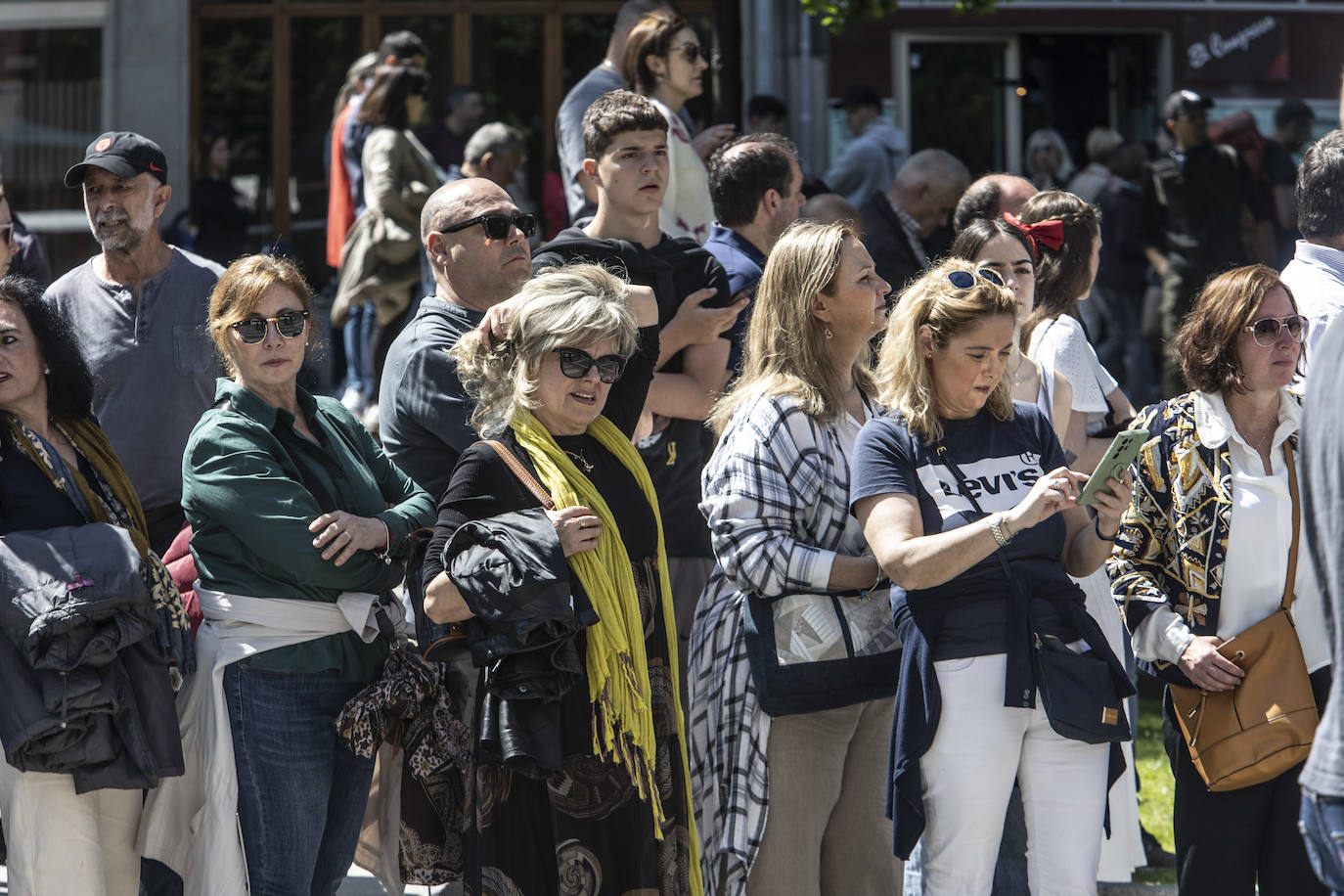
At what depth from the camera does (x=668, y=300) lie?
15.8ft

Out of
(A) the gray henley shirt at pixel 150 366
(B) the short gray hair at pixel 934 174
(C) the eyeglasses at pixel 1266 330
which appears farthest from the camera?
(B) the short gray hair at pixel 934 174

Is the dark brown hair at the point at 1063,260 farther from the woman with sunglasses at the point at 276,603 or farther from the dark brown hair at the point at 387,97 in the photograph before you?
the dark brown hair at the point at 387,97

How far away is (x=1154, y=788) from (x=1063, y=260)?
2.46 meters

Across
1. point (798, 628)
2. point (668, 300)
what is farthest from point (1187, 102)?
point (798, 628)

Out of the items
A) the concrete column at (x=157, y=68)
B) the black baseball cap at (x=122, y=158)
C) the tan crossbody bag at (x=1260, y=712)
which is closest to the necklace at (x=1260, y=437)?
the tan crossbody bag at (x=1260, y=712)

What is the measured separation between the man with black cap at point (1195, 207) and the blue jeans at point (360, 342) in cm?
462

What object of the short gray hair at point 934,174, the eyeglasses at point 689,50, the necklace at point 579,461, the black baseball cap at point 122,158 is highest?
the eyeglasses at point 689,50

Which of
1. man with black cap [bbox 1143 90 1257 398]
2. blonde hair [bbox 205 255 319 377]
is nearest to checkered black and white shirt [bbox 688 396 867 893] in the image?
blonde hair [bbox 205 255 319 377]

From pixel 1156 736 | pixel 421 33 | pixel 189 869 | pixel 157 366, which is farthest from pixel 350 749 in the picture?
pixel 421 33

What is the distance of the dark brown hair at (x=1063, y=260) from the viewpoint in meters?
5.04

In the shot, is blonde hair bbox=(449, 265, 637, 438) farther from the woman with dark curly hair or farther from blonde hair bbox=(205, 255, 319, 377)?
the woman with dark curly hair

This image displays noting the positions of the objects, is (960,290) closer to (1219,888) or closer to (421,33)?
(1219,888)

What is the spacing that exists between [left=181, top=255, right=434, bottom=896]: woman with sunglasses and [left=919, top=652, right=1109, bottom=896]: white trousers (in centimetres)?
137

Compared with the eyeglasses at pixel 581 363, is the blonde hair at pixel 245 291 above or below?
above
